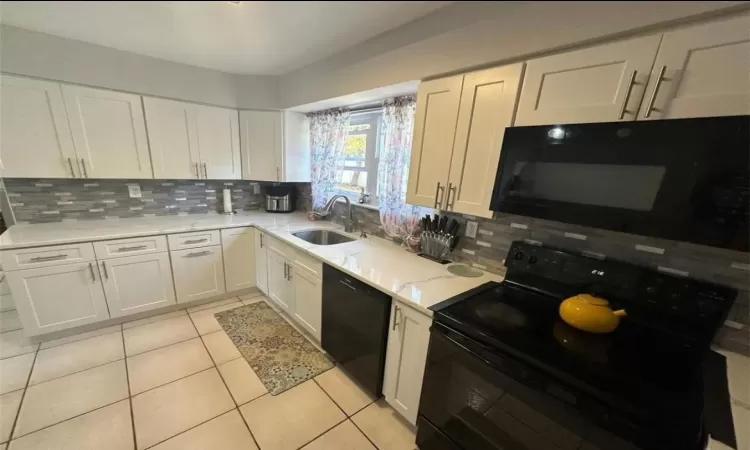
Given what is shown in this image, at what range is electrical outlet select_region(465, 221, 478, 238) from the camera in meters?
1.76

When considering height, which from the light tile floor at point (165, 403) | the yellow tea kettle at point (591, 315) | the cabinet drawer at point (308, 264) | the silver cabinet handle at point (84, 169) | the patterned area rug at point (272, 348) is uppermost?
the silver cabinet handle at point (84, 169)

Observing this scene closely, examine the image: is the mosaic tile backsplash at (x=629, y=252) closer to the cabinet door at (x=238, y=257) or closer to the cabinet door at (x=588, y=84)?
the cabinet door at (x=588, y=84)

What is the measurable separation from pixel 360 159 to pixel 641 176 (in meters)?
2.05

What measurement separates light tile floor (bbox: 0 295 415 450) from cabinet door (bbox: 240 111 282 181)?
1591 mm

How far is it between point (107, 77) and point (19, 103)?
1.65ft

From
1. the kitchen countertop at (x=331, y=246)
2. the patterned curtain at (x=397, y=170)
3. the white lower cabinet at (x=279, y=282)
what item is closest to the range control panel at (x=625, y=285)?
the kitchen countertop at (x=331, y=246)

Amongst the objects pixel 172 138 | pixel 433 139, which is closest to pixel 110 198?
pixel 172 138

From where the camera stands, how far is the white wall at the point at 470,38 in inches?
10.8

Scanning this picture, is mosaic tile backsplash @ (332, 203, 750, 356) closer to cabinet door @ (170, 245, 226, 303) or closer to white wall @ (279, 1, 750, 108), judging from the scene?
white wall @ (279, 1, 750, 108)

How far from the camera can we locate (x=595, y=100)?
3.44 ft

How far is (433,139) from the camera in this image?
1.58 meters

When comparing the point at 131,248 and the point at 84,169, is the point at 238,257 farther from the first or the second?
the point at 84,169

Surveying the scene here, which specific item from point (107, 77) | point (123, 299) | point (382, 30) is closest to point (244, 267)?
point (123, 299)

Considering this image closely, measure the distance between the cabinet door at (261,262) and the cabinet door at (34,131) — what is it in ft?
4.56
